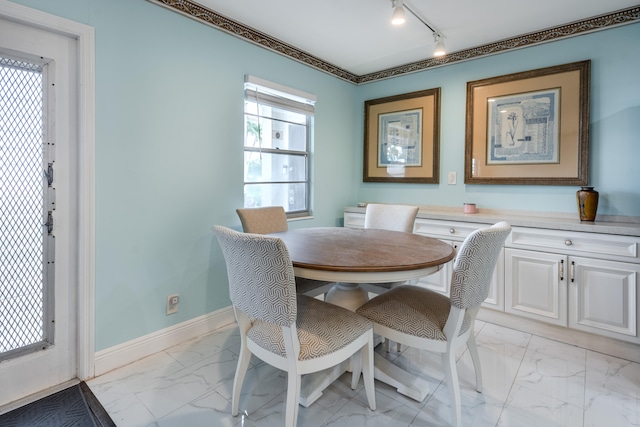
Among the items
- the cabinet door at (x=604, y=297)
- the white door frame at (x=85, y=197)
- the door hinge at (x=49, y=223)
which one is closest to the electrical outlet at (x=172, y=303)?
the white door frame at (x=85, y=197)

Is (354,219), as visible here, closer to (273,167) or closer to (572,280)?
(273,167)

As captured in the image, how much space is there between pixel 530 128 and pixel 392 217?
1.41m

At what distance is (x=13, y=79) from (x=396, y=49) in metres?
2.81

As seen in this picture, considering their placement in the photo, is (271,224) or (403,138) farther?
(403,138)

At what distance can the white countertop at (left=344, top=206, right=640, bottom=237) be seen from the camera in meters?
2.17

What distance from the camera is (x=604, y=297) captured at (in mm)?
2219

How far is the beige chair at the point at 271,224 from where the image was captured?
2.21 meters

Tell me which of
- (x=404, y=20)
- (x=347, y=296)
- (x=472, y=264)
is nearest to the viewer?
(x=472, y=264)

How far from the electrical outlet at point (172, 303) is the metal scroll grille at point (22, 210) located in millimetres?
658

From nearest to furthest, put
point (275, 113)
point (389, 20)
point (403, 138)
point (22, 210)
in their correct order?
point (22, 210) < point (389, 20) < point (275, 113) < point (403, 138)

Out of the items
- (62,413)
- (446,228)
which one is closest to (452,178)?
(446,228)

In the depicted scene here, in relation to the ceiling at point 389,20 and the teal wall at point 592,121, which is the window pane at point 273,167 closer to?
the ceiling at point 389,20

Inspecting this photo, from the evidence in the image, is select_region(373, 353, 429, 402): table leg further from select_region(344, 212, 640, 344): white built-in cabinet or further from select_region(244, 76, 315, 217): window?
select_region(244, 76, 315, 217): window

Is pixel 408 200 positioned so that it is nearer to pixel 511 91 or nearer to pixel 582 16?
pixel 511 91
